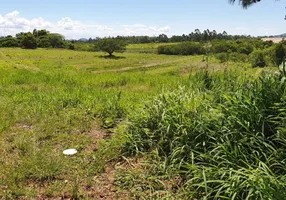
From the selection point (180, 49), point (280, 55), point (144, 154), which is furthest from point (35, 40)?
point (144, 154)

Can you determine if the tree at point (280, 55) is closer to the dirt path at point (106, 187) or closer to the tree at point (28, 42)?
the dirt path at point (106, 187)

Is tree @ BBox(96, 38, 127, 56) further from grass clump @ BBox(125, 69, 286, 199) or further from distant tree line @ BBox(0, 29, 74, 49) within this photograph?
grass clump @ BBox(125, 69, 286, 199)

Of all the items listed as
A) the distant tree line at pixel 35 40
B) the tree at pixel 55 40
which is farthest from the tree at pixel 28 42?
the tree at pixel 55 40

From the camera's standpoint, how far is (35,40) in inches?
2432

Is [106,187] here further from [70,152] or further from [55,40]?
[55,40]

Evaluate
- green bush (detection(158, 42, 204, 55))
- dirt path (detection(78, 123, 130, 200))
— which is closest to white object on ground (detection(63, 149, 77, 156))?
dirt path (detection(78, 123, 130, 200))

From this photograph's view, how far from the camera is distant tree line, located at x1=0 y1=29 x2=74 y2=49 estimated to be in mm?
59594

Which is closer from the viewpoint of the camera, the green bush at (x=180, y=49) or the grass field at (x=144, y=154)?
the grass field at (x=144, y=154)

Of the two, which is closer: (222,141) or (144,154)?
(222,141)

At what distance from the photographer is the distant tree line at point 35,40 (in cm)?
5959

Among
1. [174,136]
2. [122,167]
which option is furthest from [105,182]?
[174,136]

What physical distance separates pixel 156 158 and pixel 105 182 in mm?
570

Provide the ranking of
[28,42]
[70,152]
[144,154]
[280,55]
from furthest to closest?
[28,42] < [280,55] < [70,152] < [144,154]

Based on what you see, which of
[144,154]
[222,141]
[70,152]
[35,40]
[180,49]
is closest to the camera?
[222,141]
